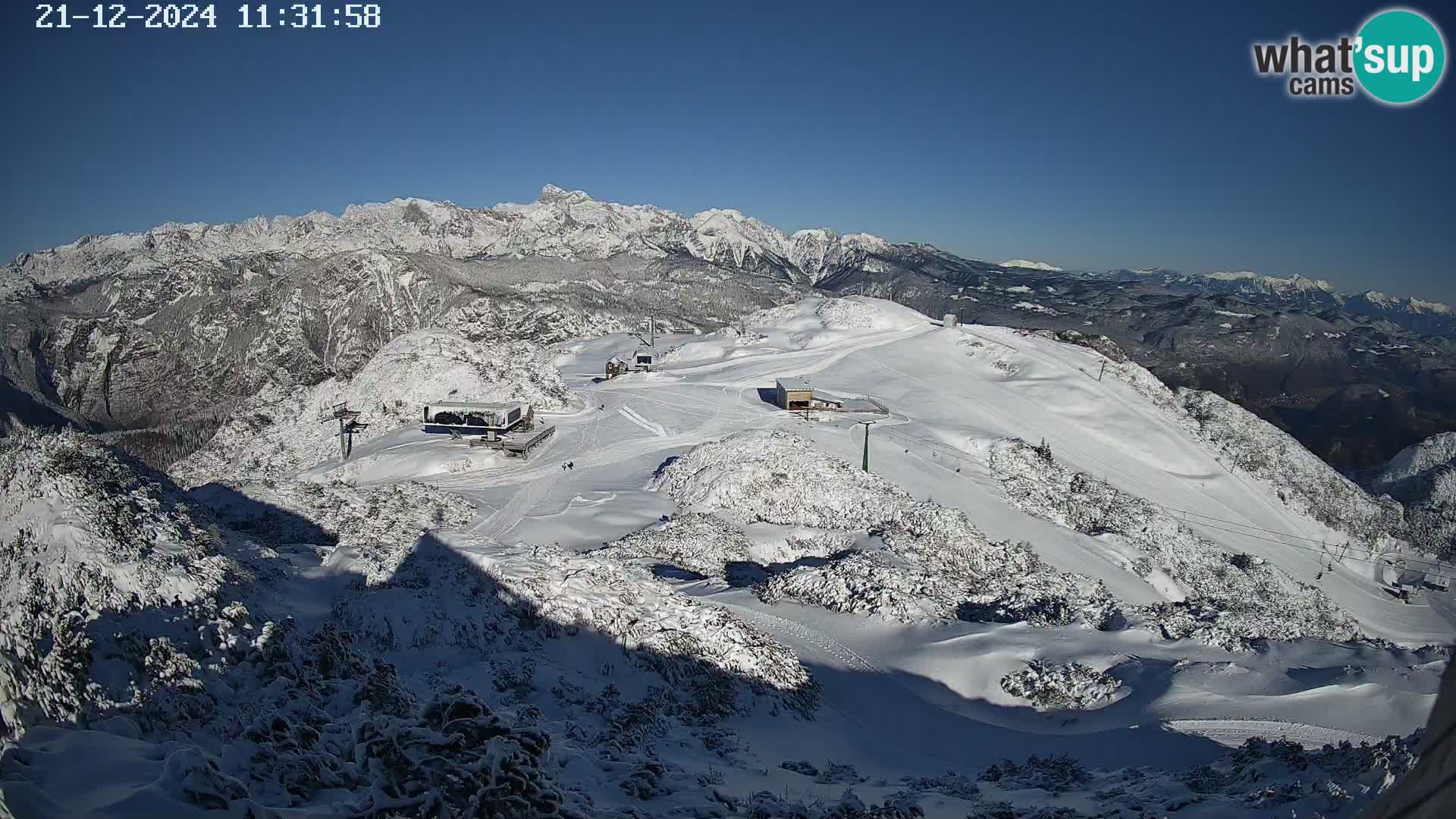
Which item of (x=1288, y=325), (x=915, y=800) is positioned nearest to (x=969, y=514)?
(x=915, y=800)

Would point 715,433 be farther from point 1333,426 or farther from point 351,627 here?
point 1333,426

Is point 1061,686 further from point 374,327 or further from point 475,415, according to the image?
point 374,327

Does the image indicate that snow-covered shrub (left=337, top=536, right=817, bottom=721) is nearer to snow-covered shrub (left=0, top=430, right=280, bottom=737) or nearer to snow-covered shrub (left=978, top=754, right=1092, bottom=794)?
snow-covered shrub (left=0, top=430, right=280, bottom=737)

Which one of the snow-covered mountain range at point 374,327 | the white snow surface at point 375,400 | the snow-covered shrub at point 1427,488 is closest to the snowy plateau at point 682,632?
the white snow surface at point 375,400

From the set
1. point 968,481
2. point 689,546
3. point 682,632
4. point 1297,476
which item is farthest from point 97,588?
point 1297,476

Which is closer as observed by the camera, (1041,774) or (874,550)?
(1041,774)

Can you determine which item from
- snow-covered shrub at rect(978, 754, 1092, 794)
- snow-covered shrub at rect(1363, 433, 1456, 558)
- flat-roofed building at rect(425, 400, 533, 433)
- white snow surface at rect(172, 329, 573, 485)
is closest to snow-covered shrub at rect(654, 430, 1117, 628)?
snow-covered shrub at rect(978, 754, 1092, 794)
